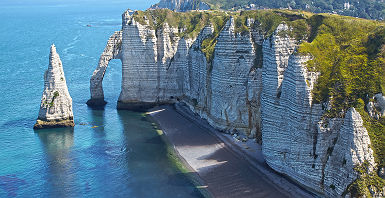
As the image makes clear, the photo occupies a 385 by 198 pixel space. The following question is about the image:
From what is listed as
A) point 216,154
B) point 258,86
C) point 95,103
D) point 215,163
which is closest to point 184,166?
point 215,163

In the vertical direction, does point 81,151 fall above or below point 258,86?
below

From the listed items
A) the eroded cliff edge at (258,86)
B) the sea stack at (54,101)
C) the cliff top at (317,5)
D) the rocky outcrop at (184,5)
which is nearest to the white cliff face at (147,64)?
the eroded cliff edge at (258,86)

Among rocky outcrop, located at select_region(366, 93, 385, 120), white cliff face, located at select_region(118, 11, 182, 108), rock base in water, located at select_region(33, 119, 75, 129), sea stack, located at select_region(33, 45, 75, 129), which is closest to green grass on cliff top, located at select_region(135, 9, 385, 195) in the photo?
rocky outcrop, located at select_region(366, 93, 385, 120)

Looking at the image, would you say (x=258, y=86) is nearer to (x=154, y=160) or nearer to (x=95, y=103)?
(x=154, y=160)

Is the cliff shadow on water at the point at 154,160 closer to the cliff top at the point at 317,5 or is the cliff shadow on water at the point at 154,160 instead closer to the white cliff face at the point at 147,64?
the white cliff face at the point at 147,64

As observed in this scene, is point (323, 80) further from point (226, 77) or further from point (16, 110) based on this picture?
point (16, 110)

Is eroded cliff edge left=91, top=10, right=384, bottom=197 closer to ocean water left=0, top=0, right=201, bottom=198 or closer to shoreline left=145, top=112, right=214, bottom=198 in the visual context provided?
shoreline left=145, top=112, right=214, bottom=198
